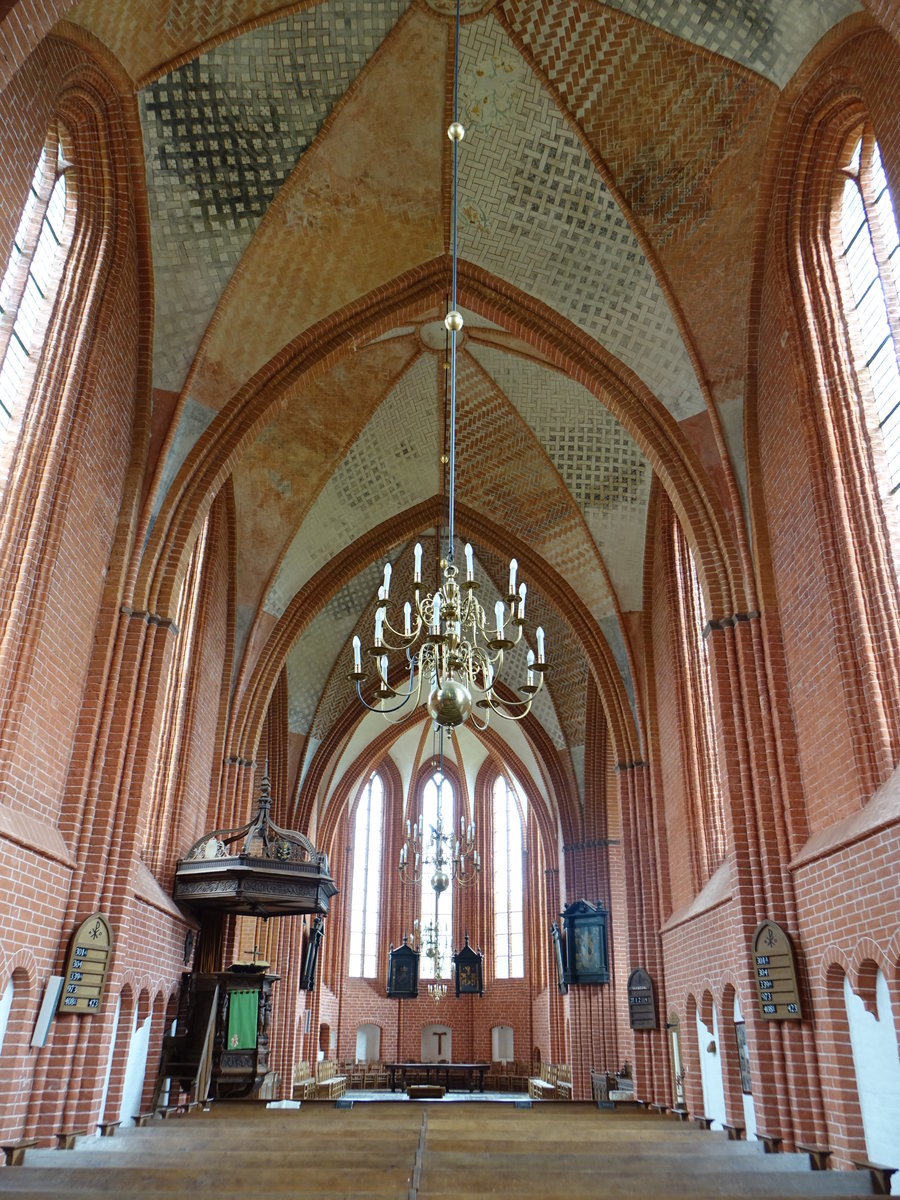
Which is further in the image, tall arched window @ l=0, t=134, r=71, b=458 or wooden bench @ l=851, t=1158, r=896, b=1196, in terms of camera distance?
tall arched window @ l=0, t=134, r=71, b=458

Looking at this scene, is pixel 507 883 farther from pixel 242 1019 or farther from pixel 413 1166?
pixel 413 1166

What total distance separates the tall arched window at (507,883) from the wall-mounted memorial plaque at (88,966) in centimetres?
2198

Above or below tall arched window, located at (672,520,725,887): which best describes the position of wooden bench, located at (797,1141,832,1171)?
below

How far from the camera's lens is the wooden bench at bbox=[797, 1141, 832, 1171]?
7.86m

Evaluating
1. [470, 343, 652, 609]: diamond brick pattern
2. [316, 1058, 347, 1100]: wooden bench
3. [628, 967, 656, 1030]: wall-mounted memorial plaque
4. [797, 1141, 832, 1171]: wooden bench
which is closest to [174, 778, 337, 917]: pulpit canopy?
[628, 967, 656, 1030]: wall-mounted memorial plaque

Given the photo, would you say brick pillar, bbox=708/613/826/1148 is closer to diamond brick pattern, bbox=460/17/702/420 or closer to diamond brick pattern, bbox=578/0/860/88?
diamond brick pattern, bbox=460/17/702/420

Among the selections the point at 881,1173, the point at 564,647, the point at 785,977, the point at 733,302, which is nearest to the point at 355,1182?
the point at 881,1173

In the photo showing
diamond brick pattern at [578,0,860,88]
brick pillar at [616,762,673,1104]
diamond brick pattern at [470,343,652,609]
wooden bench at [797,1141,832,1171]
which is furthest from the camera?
diamond brick pattern at [470,343,652,609]

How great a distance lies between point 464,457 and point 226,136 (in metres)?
7.57

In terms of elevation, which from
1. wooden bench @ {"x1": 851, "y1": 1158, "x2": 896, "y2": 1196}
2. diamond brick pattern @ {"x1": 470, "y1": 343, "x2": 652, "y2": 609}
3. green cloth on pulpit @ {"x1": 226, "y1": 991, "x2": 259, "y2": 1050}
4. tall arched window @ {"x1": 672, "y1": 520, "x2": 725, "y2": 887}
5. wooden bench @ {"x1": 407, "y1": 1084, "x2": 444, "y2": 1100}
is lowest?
wooden bench @ {"x1": 851, "y1": 1158, "x2": 896, "y2": 1196}

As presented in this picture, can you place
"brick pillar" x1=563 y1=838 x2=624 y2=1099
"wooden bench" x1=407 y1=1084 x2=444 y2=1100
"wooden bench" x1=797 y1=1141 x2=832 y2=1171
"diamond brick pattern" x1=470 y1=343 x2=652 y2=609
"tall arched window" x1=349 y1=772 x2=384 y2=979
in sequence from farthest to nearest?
"tall arched window" x1=349 y1=772 x2=384 y2=979
"wooden bench" x1=407 y1=1084 x2=444 y2=1100
"brick pillar" x1=563 y1=838 x2=624 y2=1099
"diamond brick pattern" x1=470 y1=343 x2=652 y2=609
"wooden bench" x1=797 y1=1141 x2=832 y2=1171

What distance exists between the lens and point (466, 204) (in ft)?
41.2

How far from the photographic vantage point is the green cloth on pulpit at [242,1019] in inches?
555

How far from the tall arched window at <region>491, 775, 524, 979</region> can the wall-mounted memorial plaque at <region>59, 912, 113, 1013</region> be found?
865 inches
